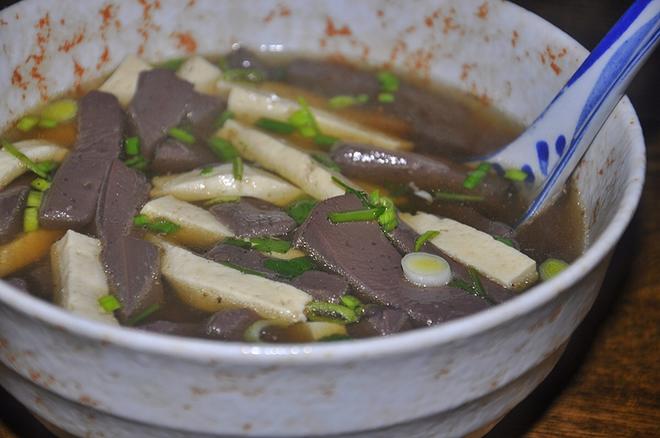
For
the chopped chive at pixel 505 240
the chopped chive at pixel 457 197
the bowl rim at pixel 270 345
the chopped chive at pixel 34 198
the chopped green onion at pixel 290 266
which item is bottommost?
the chopped chive at pixel 34 198

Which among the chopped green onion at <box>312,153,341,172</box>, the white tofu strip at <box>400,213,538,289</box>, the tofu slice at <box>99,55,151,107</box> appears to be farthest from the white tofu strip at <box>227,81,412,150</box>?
the white tofu strip at <box>400,213,538,289</box>

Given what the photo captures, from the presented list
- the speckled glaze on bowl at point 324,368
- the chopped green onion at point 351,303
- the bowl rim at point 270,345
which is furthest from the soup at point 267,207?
the bowl rim at point 270,345

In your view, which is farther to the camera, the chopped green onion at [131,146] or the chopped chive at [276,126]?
the chopped chive at [276,126]

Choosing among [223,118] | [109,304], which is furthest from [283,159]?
[109,304]

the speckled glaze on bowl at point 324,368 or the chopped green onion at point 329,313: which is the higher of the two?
the speckled glaze on bowl at point 324,368

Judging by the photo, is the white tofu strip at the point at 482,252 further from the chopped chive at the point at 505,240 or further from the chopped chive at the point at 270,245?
the chopped chive at the point at 270,245

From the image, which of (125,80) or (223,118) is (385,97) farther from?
(125,80)

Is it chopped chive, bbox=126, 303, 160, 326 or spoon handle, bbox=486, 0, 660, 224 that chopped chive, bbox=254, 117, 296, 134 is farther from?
chopped chive, bbox=126, 303, 160, 326
